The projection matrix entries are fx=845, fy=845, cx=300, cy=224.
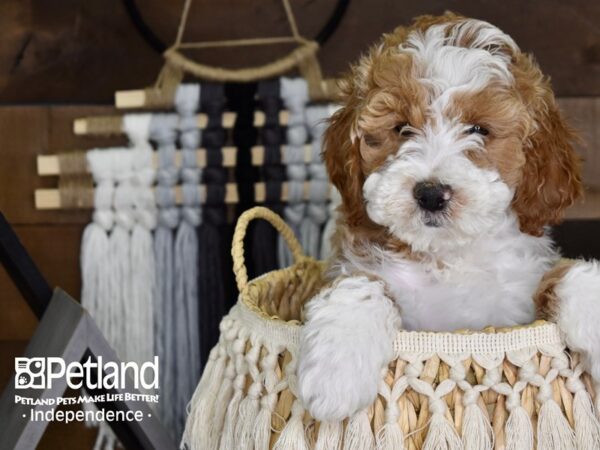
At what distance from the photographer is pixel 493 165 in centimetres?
138

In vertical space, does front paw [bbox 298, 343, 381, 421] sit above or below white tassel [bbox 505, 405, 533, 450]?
above

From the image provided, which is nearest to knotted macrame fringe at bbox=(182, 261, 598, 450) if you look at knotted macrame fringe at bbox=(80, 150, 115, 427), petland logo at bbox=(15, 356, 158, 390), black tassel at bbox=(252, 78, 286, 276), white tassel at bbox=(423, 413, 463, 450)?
white tassel at bbox=(423, 413, 463, 450)

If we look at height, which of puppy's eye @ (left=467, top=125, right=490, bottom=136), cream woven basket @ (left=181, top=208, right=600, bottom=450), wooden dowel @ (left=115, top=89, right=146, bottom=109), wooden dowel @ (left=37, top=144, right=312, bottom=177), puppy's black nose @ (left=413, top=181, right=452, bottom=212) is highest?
wooden dowel @ (left=115, top=89, right=146, bottom=109)

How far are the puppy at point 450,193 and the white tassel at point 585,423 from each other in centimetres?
7

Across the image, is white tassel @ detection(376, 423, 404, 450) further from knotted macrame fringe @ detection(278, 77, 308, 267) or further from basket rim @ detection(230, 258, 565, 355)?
knotted macrame fringe @ detection(278, 77, 308, 267)

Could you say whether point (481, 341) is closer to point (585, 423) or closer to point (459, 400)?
point (459, 400)

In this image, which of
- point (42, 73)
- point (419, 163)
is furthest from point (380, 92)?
point (42, 73)

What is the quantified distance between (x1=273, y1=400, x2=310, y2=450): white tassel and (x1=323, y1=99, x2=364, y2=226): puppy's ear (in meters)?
0.39

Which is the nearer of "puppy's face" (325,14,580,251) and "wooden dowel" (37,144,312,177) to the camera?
"puppy's face" (325,14,580,251)

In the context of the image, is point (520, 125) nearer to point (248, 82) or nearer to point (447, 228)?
point (447, 228)

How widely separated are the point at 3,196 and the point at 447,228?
53.7 inches

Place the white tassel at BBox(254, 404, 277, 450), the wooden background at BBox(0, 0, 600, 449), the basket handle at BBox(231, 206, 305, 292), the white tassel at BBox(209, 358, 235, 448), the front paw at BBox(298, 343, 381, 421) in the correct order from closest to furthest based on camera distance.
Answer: the front paw at BBox(298, 343, 381, 421)
the white tassel at BBox(254, 404, 277, 450)
the white tassel at BBox(209, 358, 235, 448)
the basket handle at BBox(231, 206, 305, 292)
the wooden background at BBox(0, 0, 600, 449)

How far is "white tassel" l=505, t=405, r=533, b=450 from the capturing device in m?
1.16

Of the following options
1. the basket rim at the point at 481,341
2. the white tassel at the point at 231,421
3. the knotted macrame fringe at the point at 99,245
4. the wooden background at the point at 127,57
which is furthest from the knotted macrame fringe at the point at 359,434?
the wooden background at the point at 127,57
